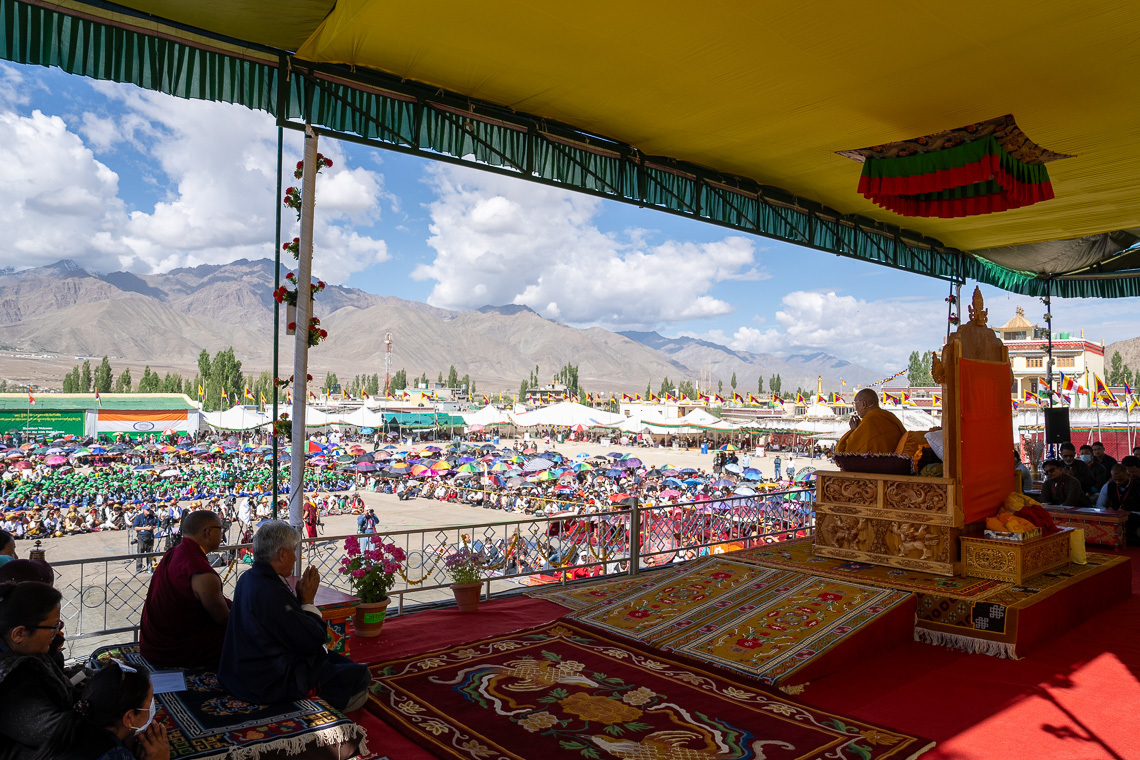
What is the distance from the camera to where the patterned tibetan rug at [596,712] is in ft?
10.8

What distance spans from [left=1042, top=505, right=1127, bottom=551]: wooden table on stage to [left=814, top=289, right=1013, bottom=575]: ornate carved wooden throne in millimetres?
2706

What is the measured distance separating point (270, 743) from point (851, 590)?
400cm

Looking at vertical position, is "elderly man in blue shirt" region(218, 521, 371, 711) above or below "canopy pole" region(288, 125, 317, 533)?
below

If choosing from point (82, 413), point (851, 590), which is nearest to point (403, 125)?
point (851, 590)

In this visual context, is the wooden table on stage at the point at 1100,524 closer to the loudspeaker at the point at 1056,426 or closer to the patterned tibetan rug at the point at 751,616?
the loudspeaker at the point at 1056,426

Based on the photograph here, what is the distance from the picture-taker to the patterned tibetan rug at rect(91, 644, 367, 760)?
2.74 meters

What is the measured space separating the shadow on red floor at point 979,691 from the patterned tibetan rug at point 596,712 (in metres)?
0.18

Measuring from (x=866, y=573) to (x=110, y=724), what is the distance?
5.07 metres

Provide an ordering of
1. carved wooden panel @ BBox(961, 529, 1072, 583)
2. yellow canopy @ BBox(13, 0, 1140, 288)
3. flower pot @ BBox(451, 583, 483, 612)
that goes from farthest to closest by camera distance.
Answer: flower pot @ BBox(451, 583, 483, 612)
carved wooden panel @ BBox(961, 529, 1072, 583)
yellow canopy @ BBox(13, 0, 1140, 288)

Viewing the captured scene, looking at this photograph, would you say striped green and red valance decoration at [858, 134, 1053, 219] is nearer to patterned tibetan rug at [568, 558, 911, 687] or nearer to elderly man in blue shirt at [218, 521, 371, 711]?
patterned tibetan rug at [568, 558, 911, 687]

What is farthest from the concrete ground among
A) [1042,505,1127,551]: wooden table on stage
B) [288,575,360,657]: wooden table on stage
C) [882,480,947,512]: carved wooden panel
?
[1042,505,1127,551]: wooden table on stage

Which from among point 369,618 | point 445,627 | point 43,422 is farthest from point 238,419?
point 369,618

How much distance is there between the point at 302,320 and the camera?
479cm

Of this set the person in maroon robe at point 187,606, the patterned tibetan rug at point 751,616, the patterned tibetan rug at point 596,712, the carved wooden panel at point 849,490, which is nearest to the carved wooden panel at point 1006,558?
the carved wooden panel at point 849,490
